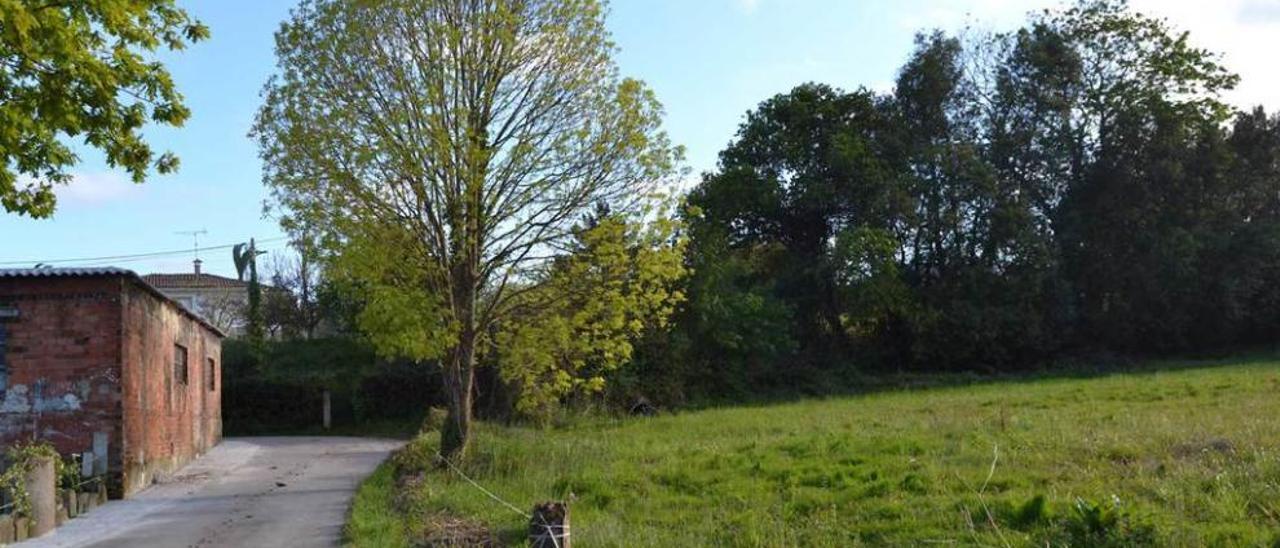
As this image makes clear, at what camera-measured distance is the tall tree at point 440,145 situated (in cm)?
1783

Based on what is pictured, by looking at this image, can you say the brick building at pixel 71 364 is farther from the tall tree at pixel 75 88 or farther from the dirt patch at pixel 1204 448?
the dirt patch at pixel 1204 448

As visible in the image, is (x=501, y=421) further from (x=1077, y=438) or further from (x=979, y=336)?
(x=979, y=336)

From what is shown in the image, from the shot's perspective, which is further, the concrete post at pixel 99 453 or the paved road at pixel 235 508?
the concrete post at pixel 99 453

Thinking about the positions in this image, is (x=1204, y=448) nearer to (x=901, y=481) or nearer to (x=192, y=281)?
(x=901, y=481)

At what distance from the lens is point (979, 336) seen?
41188mm

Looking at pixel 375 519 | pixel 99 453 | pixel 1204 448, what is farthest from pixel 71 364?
pixel 1204 448

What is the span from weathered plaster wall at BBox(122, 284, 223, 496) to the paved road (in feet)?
1.50

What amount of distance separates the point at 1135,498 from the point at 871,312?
31351 mm

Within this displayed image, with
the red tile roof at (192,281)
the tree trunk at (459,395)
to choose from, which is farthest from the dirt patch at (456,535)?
the red tile roof at (192,281)

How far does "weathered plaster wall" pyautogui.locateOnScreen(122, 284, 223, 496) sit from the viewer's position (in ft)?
60.4

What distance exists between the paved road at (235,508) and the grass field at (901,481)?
2.31 ft

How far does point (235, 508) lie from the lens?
1608cm

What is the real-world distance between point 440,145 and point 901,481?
30.4ft

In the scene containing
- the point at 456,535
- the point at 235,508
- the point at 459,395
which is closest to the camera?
the point at 456,535
